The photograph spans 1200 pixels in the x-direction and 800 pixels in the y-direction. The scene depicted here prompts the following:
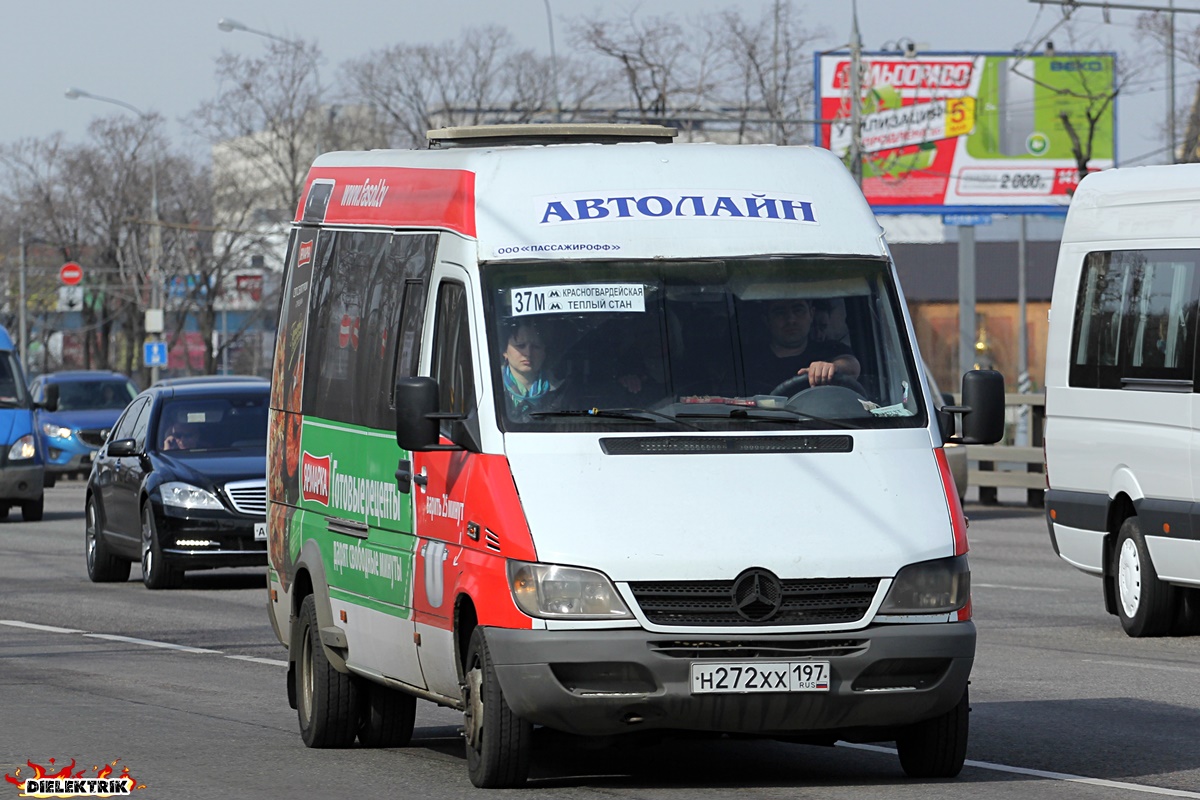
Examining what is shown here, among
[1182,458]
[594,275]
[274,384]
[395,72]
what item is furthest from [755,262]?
[395,72]

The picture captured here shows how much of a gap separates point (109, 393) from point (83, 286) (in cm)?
3157

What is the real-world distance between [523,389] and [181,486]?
34.6 feet

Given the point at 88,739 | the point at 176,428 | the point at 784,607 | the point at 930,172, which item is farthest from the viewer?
the point at 930,172

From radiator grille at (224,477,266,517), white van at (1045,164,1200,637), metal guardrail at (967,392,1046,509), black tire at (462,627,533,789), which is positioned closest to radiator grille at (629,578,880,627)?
black tire at (462,627,533,789)

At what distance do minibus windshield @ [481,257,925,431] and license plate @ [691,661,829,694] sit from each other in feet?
3.07

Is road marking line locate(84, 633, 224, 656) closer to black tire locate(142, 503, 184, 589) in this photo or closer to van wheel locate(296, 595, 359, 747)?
black tire locate(142, 503, 184, 589)

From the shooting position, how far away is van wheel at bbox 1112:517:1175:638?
14430mm

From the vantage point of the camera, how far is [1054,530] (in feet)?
51.4

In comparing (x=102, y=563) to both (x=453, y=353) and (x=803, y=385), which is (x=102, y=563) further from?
(x=803, y=385)

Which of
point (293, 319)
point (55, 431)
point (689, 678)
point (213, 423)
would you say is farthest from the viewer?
point (55, 431)

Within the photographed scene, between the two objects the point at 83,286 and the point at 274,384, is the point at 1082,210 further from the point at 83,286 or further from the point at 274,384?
the point at 83,286

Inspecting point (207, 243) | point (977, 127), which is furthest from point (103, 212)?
point (977, 127)

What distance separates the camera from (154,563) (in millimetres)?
18766

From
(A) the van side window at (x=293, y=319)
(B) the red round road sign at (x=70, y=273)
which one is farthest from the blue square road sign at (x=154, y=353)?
(A) the van side window at (x=293, y=319)
